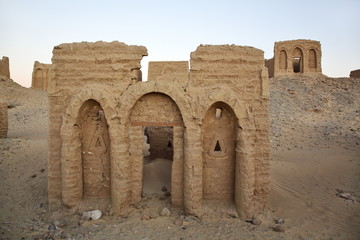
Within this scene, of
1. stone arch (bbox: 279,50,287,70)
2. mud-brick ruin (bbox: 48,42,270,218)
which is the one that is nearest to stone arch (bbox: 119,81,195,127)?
mud-brick ruin (bbox: 48,42,270,218)

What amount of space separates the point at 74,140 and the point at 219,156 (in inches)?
154

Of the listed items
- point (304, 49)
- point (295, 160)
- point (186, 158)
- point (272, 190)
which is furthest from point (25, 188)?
point (304, 49)

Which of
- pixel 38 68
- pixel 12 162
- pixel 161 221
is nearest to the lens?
pixel 161 221

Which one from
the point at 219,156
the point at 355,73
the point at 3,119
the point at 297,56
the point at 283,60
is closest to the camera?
the point at 219,156

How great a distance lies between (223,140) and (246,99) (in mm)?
1256

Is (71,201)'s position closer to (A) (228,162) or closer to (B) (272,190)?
(A) (228,162)

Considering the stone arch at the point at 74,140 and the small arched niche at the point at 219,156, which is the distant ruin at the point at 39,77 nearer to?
the stone arch at the point at 74,140

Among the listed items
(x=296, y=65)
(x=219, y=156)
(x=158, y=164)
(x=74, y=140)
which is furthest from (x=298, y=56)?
(x=74, y=140)

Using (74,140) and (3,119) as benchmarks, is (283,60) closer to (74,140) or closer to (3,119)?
(74,140)

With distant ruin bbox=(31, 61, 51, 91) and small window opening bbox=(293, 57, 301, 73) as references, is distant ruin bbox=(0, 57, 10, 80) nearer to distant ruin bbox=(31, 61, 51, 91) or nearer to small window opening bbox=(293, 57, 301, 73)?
distant ruin bbox=(31, 61, 51, 91)

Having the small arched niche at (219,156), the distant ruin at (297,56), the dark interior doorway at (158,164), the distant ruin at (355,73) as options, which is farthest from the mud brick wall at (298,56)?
the small arched niche at (219,156)

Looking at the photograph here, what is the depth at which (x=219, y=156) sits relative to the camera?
21.6 feet

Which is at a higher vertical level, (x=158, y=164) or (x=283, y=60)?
(x=283, y=60)

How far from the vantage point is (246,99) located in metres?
6.39
